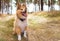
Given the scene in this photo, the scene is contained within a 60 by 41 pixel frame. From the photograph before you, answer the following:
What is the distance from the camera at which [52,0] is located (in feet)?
6.97

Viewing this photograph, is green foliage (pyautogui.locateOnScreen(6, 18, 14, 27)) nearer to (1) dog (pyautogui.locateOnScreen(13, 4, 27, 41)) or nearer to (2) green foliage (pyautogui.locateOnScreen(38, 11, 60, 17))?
(1) dog (pyautogui.locateOnScreen(13, 4, 27, 41))

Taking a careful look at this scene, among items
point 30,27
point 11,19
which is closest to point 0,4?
point 11,19

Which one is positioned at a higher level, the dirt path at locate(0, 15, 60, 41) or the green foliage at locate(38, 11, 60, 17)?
the green foliage at locate(38, 11, 60, 17)

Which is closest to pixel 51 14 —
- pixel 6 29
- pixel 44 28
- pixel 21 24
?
pixel 44 28

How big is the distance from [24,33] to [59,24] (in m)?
0.49

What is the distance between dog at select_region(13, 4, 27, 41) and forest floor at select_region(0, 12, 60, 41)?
0.07 metres

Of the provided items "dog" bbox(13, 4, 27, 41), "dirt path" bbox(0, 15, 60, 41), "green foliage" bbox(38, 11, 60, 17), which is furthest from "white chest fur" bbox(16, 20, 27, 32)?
"green foliage" bbox(38, 11, 60, 17)

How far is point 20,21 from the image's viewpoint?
1848mm

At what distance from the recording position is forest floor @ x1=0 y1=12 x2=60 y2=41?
1883mm

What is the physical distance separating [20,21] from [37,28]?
270 millimetres

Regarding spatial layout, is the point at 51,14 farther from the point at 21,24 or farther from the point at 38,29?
the point at 21,24

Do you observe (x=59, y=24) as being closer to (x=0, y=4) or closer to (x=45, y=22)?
(x=45, y=22)

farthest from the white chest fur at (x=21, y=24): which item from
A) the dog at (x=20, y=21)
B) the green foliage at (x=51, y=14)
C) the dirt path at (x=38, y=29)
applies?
the green foliage at (x=51, y=14)

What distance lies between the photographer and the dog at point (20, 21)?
1.81 metres
